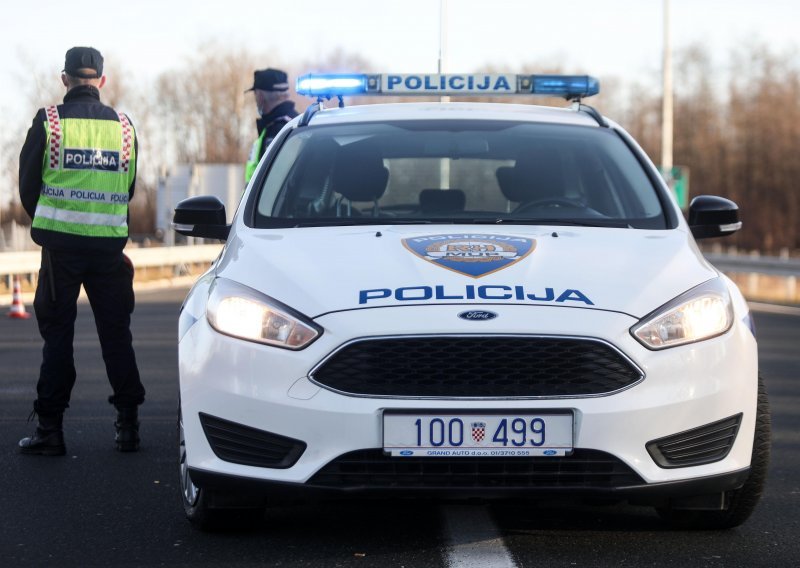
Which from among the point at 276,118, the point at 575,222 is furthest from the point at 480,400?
the point at 276,118

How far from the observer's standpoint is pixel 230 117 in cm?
7756

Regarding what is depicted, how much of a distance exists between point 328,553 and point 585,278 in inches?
47.6

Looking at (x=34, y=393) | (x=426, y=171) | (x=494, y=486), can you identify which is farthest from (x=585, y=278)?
Result: (x=34, y=393)

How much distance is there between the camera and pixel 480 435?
4312mm

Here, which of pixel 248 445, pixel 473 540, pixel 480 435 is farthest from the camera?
pixel 473 540

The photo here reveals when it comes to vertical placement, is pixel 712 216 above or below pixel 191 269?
above

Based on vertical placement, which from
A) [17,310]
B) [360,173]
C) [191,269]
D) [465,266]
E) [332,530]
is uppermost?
[360,173]

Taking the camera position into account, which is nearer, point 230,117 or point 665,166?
point 665,166

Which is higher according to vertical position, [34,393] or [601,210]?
[601,210]

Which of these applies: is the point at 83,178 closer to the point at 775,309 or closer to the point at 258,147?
the point at 258,147

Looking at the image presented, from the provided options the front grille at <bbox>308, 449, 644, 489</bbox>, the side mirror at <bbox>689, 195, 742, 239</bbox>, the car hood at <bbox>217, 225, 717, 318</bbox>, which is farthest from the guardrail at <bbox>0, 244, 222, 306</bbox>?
the front grille at <bbox>308, 449, 644, 489</bbox>

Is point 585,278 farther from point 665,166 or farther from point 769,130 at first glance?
point 769,130

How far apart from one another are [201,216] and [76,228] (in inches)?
48.3

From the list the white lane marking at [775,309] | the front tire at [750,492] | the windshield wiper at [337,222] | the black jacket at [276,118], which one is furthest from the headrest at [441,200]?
the white lane marking at [775,309]
